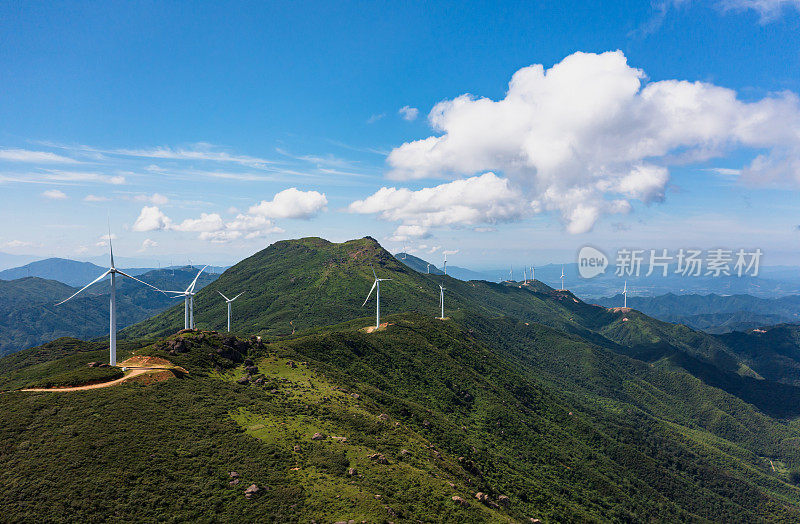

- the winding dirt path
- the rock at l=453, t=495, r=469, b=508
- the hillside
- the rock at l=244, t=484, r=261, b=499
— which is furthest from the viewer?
the winding dirt path

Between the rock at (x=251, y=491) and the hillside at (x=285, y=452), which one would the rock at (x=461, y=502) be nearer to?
the hillside at (x=285, y=452)

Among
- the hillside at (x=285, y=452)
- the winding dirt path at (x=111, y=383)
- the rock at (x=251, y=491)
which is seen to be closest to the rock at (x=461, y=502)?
the hillside at (x=285, y=452)

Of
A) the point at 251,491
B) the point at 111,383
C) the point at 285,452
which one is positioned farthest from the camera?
the point at 111,383

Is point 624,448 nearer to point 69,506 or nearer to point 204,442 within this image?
point 204,442

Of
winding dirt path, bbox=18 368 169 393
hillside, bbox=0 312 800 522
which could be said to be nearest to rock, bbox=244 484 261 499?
hillside, bbox=0 312 800 522

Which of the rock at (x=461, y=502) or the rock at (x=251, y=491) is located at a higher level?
the rock at (x=251, y=491)

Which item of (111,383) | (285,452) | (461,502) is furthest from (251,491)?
(111,383)

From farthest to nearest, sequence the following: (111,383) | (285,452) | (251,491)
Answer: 1. (111,383)
2. (285,452)
3. (251,491)

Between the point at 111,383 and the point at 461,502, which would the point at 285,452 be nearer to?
the point at 461,502

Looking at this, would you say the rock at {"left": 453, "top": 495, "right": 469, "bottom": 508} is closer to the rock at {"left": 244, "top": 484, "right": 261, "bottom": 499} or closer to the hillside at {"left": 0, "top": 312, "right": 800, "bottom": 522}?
the hillside at {"left": 0, "top": 312, "right": 800, "bottom": 522}

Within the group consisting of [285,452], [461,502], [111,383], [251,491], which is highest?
[111,383]

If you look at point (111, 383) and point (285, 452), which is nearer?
point (285, 452)

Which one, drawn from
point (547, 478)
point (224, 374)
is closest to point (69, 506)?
point (224, 374)
